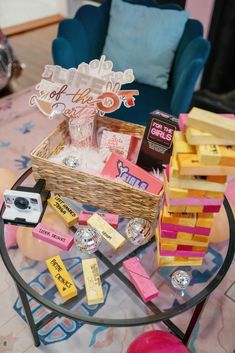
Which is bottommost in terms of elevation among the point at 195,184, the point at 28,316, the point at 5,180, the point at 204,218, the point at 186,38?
the point at 28,316

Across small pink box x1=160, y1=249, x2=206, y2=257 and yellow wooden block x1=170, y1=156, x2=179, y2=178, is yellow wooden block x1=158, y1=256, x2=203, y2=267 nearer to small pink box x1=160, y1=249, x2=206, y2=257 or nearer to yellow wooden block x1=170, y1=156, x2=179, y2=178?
small pink box x1=160, y1=249, x2=206, y2=257

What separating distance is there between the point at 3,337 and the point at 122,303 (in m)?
0.49

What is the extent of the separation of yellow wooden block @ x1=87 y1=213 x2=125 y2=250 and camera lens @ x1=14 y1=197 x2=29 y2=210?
0.21 meters

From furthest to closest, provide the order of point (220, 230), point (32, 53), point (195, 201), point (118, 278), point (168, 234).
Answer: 1. point (32, 53)
2. point (220, 230)
3. point (118, 278)
4. point (168, 234)
5. point (195, 201)

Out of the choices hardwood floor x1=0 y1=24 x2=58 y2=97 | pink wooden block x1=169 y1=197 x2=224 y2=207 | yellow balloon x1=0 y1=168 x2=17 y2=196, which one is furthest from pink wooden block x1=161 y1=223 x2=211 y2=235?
hardwood floor x1=0 y1=24 x2=58 y2=97

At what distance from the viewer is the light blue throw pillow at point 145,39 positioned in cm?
187

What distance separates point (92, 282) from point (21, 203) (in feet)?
1.15

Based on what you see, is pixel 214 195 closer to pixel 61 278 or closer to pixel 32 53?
pixel 61 278

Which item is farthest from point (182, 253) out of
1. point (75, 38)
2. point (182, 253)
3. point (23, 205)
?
point (75, 38)

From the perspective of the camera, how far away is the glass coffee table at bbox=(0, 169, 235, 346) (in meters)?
0.98

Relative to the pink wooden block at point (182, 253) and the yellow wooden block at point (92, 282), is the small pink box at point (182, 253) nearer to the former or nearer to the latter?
the pink wooden block at point (182, 253)

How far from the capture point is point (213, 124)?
31.0 inches

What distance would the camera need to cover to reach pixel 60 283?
1.05 metres

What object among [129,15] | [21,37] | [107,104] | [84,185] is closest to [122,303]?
[84,185]
